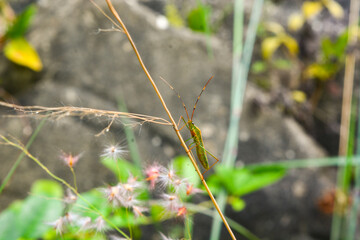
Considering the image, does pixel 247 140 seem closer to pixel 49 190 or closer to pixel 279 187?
pixel 279 187

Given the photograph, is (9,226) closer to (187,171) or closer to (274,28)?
(187,171)

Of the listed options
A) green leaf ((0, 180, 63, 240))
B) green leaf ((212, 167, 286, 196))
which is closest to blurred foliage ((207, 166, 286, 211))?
green leaf ((212, 167, 286, 196))

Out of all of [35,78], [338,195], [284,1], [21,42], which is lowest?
[338,195]

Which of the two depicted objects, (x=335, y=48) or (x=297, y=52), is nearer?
(x=335, y=48)

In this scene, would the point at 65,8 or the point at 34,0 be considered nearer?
the point at 65,8

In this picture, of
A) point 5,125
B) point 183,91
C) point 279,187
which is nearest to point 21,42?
point 5,125

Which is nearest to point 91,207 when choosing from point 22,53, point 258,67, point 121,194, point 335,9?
point 121,194

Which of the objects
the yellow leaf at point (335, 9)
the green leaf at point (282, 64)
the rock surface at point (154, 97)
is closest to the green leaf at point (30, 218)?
the rock surface at point (154, 97)
